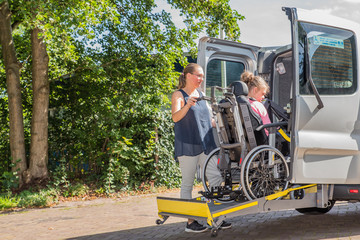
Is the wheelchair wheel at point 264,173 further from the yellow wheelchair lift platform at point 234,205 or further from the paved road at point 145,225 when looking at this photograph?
the paved road at point 145,225

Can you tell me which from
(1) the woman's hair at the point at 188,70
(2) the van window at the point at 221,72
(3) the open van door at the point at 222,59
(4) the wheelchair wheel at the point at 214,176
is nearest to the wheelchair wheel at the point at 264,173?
(4) the wheelchair wheel at the point at 214,176

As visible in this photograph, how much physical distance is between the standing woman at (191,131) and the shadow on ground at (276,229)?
435 mm

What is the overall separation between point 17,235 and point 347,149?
451 cm

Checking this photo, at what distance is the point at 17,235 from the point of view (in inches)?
259

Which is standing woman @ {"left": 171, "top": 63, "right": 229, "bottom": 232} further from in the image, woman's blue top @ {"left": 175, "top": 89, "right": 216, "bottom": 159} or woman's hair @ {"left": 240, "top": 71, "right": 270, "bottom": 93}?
woman's hair @ {"left": 240, "top": 71, "right": 270, "bottom": 93}

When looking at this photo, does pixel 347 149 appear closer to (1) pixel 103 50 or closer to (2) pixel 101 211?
(2) pixel 101 211

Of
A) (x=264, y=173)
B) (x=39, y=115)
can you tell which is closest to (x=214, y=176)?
(x=264, y=173)

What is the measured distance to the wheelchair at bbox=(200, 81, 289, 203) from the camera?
4918mm

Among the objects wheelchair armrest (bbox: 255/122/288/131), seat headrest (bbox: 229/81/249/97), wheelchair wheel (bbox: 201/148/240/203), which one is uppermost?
seat headrest (bbox: 229/81/249/97)

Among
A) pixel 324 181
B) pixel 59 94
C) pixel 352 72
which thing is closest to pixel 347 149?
pixel 324 181

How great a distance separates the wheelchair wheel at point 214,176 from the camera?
5328mm

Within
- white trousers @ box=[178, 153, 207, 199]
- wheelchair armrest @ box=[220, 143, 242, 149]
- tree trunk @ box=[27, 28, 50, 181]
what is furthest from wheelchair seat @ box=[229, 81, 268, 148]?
tree trunk @ box=[27, 28, 50, 181]

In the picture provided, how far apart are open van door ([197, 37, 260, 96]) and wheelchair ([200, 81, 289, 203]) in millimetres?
957

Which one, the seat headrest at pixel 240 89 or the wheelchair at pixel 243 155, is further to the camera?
the seat headrest at pixel 240 89
